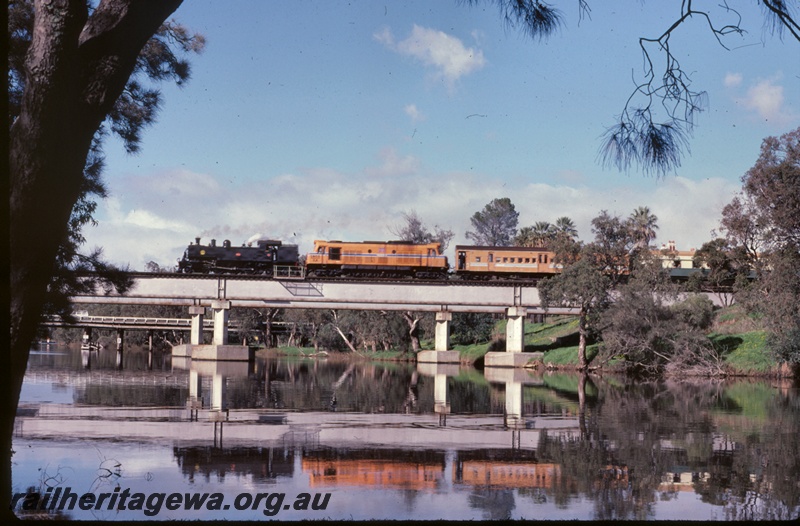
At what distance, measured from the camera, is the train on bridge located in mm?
57594

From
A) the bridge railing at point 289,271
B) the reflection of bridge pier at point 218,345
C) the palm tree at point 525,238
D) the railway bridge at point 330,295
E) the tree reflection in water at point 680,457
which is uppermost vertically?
the palm tree at point 525,238

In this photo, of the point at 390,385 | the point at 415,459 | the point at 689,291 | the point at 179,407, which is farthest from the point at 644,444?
the point at 689,291

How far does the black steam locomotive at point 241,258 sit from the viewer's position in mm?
57125

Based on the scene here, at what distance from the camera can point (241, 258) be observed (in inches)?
2272

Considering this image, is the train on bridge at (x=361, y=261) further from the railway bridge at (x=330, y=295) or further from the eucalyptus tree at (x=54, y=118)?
the eucalyptus tree at (x=54, y=118)

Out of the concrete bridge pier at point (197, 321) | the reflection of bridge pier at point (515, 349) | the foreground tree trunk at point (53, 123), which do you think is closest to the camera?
the foreground tree trunk at point (53, 123)

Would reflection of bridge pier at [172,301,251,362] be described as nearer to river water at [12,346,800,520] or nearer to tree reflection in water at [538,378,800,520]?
river water at [12,346,800,520]

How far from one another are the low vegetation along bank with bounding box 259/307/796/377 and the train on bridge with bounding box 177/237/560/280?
628 cm

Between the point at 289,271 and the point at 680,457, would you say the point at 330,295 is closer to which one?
the point at 289,271

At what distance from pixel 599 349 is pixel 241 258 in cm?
2447

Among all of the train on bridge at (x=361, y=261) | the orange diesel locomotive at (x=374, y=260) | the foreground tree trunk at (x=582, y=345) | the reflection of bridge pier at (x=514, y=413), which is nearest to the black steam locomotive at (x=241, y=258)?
the train on bridge at (x=361, y=261)

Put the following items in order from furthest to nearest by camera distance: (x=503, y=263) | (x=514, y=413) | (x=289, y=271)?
1. (x=503, y=263)
2. (x=289, y=271)
3. (x=514, y=413)

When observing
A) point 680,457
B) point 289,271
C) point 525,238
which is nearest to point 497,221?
point 525,238

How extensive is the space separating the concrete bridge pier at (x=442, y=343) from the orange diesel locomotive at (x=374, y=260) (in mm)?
3573
